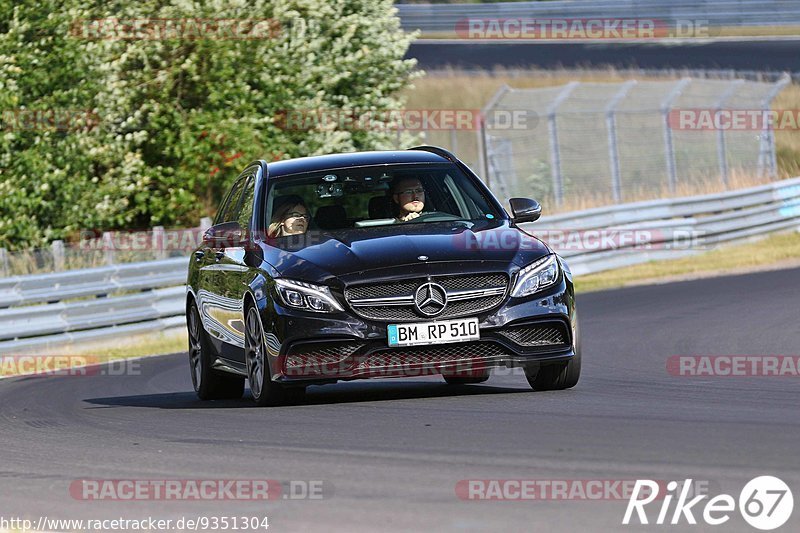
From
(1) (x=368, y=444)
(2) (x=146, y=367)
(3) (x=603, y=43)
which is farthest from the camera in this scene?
(3) (x=603, y=43)

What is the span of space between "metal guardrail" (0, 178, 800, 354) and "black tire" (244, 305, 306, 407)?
8487 millimetres

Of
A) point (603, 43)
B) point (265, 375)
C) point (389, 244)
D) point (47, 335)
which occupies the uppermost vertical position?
point (389, 244)

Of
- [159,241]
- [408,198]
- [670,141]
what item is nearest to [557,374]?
[408,198]

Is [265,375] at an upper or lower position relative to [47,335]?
upper

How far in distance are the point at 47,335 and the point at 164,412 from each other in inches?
334

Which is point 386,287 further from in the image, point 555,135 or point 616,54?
point 616,54

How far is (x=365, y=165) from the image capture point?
11320 mm

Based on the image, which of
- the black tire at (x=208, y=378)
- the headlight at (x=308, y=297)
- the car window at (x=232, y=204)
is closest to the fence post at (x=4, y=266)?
the car window at (x=232, y=204)

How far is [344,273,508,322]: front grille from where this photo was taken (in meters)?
9.71

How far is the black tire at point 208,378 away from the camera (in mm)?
11969

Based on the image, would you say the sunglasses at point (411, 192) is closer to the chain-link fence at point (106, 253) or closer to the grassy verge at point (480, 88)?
the chain-link fence at point (106, 253)

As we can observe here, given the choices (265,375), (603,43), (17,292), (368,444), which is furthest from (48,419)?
(603,43)

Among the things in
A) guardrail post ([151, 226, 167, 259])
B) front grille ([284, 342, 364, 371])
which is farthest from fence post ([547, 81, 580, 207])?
front grille ([284, 342, 364, 371])

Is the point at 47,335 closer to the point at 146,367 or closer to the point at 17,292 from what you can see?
the point at 17,292
